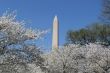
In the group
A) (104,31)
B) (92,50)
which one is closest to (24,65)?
(92,50)

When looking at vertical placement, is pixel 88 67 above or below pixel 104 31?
below

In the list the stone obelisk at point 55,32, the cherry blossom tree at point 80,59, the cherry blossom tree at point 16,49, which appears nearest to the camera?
the cherry blossom tree at point 16,49

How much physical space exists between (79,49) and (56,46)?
348cm

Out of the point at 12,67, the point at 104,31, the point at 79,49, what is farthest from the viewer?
the point at 104,31

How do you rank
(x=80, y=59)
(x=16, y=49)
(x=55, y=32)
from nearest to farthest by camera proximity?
1. (x=16, y=49)
2. (x=55, y=32)
3. (x=80, y=59)

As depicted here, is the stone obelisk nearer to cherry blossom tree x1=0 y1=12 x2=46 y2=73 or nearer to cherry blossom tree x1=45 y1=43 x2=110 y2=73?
cherry blossom tree x1=45 y1=43 x2=110 y2=73

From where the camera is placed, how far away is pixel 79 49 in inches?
1811

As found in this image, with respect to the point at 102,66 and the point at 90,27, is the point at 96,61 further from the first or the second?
the point at 90,27

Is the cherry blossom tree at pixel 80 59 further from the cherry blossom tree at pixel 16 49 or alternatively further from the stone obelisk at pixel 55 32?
the cherry blossom tree at pixel 16 49

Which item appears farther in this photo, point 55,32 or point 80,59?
point 80,59

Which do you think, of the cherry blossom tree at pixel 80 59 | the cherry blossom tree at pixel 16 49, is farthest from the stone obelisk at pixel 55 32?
the cherry blossom tree at pixel 16 49

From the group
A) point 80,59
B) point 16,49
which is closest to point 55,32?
point 80,59

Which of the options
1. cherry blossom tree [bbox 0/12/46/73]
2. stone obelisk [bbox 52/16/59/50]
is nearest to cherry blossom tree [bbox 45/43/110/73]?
stone obelisk [bbox 52/16/59/50]

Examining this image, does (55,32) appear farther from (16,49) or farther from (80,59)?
(16,49)
